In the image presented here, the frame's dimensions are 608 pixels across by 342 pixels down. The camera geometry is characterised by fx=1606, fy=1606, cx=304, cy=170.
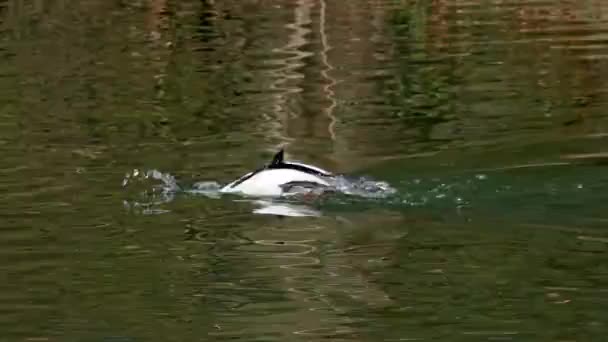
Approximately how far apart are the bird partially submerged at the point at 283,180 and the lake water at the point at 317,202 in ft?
0.63

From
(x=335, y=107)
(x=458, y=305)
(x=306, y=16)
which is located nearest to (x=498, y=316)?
(x=458, y=305)

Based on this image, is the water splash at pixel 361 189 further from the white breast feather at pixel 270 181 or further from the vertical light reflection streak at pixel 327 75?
the vertical light reflection streak at pixel 327 75

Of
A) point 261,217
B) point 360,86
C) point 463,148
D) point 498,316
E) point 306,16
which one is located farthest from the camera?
point 306,16

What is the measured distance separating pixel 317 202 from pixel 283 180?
0.98 feet

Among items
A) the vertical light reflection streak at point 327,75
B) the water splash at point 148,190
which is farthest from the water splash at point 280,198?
the vertical light reflection streak at point 327,75

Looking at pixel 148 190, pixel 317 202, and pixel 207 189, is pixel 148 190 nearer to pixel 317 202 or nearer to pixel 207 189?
pixel 207 189

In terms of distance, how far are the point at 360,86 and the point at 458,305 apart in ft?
29.8

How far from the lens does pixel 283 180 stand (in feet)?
38.9

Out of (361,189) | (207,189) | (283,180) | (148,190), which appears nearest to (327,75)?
(148,190)

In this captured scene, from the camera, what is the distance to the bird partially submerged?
11.8 meters

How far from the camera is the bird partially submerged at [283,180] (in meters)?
11.8

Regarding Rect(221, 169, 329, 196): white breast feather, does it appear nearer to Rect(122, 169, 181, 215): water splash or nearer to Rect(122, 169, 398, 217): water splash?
Rect(122, 169, 398, 217): water splash

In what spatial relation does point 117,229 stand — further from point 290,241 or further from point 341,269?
point 341,269

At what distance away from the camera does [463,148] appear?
44.4ft
